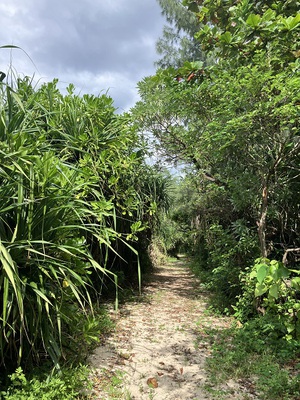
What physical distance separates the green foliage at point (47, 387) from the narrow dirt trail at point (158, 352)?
202 mm

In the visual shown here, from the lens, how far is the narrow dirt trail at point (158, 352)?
2354 millimetres

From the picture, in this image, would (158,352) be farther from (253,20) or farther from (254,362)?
(253,20)

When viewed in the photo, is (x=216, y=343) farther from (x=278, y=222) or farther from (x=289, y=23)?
(x=289, y=23)

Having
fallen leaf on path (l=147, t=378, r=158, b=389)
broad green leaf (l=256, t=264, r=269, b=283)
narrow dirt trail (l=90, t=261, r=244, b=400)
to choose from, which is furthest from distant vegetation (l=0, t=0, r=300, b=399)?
fallen leaf on path (l=147, t=378, r=158, b=389)

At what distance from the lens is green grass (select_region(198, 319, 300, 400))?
2.32 m

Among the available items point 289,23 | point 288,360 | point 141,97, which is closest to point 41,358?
point 288,360

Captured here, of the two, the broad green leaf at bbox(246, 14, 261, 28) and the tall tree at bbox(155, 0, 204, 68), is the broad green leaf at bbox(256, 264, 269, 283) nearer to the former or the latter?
the broad green leaf at bbox(246, 14, 261, 28)

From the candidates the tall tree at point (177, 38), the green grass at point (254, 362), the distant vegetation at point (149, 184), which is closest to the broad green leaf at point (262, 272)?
the distant vegetation at point (149, 184)

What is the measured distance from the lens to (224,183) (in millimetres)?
5125

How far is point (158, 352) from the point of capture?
3.01 m

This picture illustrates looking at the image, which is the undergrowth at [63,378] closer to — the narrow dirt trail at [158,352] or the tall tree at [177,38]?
the narrow dirt trail at [158,352]

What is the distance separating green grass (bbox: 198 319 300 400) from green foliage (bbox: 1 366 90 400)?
1036mm

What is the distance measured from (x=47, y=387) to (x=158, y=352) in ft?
4.50

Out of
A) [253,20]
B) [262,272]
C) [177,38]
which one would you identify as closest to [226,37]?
[253,20]
